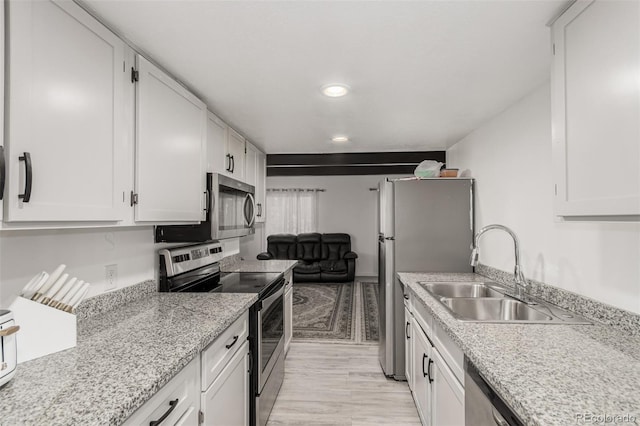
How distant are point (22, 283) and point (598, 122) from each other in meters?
2.12

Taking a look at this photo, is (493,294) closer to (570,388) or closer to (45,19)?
(570,388)

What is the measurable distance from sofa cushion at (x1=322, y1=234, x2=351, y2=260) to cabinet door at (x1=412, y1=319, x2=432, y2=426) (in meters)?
4.30

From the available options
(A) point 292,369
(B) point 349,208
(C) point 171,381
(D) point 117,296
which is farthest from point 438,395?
(B) point 349,208

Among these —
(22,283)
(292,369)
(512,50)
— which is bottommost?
(292,369)

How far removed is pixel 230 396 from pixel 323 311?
3007mm

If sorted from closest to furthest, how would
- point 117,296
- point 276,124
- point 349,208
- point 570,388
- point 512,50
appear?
point 570,388 → point 512,50 → point 117,296 → point 276,124 → point 349,208

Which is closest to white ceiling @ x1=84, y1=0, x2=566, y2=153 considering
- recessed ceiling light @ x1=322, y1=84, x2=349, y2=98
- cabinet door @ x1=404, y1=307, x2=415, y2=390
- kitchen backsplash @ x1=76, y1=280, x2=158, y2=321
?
recessed ceiling light @ x1=322, y1=84, x2=349, y2=98

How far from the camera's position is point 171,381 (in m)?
1.08

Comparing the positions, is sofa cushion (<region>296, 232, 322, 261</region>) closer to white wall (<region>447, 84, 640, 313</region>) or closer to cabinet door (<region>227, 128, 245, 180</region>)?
cabinet door (<region>227, 128, 245, 180</region>)

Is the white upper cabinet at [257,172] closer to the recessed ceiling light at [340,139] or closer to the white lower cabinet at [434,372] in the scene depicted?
the recessed ceiling light at [340,139]

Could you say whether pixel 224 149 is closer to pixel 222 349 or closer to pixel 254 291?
pixel 254 291

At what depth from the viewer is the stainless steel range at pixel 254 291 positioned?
76.8 inches

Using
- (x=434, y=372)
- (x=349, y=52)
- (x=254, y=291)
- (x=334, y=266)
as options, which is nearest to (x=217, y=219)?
(x=254, y=291)

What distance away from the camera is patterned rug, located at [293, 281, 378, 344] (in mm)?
3705
